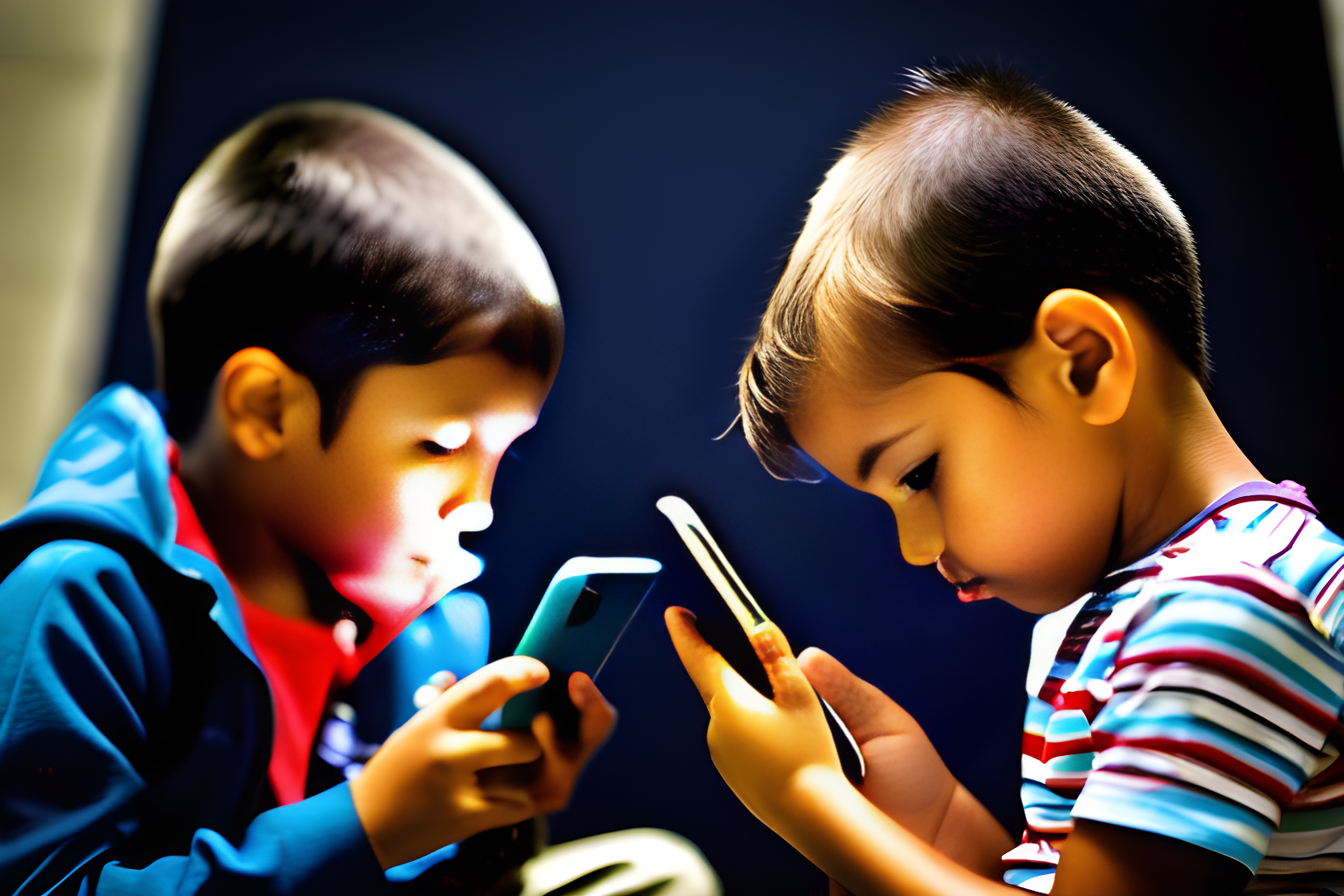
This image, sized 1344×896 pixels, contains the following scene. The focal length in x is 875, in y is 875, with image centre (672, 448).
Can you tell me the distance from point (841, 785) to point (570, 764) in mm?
244

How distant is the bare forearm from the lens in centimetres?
70

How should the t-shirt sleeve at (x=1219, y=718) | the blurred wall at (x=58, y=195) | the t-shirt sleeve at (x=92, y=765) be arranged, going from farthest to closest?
1. the blurred wall at (x=58, y=195)
2. the t-shirt sleeve at (x=92, y=765)
3. the t-shirt sleeve at (x=1219, y=718)

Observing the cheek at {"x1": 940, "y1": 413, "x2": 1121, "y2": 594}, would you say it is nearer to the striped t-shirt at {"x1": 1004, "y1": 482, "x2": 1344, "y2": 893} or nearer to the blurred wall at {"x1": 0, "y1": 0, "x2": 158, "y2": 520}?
the striped t-shirt at {"x1": 1004, "y1": 482, "x2": 1344, "y2": 893}

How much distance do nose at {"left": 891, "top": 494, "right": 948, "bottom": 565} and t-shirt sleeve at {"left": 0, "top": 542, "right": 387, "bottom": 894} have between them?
0.54m

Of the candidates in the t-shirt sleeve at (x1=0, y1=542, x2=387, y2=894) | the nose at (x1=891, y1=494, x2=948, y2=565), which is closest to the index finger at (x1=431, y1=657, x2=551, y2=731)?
the t-shirt sleeve at (x1=0, y1=542, x2=387, y2=894)

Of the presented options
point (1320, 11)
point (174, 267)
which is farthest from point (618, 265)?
point (1320, 11)

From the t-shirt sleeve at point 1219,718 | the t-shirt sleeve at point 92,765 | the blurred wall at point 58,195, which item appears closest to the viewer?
the t-shirt sleeve at point 1219,718

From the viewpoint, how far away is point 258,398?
2.67ft

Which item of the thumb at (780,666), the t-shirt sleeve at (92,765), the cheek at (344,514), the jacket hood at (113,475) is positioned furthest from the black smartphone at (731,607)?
the jacket hood at (113,475)

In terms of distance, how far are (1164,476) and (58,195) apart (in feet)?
3.66

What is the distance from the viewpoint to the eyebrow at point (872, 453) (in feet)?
2.53

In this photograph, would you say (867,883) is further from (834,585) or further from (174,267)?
(174,267)

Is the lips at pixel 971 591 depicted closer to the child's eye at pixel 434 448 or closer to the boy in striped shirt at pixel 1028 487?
the boy in striped shirt at pixel 1028 487

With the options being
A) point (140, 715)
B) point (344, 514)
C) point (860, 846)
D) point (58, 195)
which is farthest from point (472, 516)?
point (58, 195)
